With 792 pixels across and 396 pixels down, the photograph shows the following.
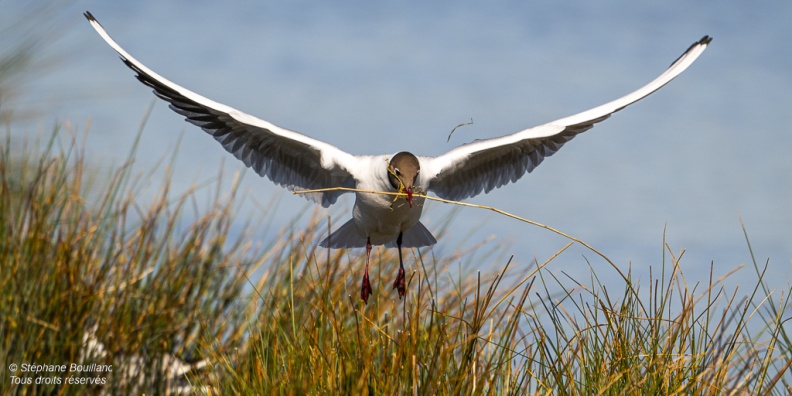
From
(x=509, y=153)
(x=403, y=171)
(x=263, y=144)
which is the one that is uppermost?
(x=509, y=153)

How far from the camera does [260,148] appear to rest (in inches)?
234

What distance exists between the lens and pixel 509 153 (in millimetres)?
6145

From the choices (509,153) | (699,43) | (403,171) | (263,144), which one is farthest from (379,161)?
(699,43)

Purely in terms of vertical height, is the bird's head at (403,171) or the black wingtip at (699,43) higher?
the black wingtip at (699,43)

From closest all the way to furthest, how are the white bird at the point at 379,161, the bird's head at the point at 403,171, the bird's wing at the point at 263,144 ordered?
the bird's head at the point at 403,171 → the white bird at the point at 379,161 → the bird's wing at the point at 263,144

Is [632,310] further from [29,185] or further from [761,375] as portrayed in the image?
[29,185]

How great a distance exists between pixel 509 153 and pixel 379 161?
1291 millimetres

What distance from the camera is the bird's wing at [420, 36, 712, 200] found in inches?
219

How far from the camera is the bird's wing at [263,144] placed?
5.49 m

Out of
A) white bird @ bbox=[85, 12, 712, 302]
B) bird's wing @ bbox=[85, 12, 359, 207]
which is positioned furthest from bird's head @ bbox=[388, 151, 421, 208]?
bird's wing @ bbox=[85, 12, 359, 207]


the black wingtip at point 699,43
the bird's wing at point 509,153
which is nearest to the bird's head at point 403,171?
the bird's wing at point 509,153

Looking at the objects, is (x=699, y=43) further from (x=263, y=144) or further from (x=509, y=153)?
(x=263, y=144)

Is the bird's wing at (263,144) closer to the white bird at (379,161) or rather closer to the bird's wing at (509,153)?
the white bird at (379,161)

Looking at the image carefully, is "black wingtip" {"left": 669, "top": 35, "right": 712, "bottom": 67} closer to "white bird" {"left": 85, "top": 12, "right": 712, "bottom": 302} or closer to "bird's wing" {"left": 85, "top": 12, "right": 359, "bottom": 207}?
"white bird" {"left": 85, "top": 12, "right": 712, "bottom": 302}
